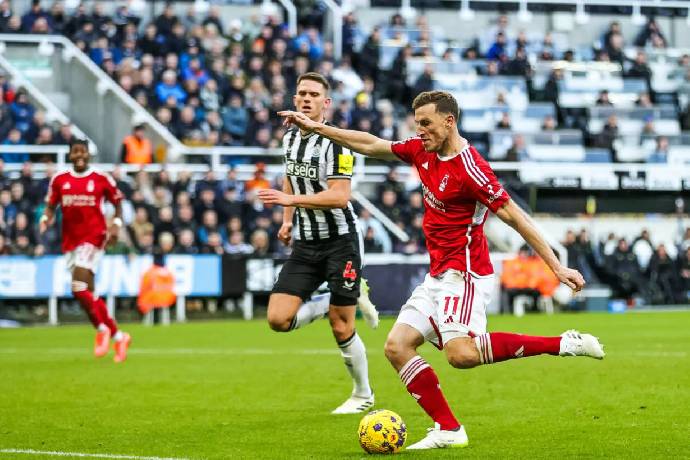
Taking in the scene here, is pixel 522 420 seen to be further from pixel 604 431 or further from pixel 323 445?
pixel 323 445

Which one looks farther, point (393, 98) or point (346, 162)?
point (393, 98)

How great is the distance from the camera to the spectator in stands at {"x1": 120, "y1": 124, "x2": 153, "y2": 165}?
1041 inches

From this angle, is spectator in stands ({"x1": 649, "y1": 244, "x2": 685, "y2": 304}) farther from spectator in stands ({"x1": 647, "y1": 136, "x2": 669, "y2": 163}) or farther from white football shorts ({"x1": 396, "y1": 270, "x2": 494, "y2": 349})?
white football shorts ({"x1": 396, "y1": 270, "x2": 494, "y2": 349})

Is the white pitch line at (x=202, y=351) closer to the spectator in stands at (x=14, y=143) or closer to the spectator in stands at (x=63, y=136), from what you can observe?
the spectator in stands at (x=14, y=143)

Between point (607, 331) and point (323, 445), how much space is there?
12.2 m

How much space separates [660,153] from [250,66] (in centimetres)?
995

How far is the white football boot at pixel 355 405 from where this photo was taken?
10469 millimetres

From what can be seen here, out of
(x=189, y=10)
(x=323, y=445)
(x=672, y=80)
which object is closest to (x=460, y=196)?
(x=323, y=445)

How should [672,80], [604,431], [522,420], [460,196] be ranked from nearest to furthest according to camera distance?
[460,196] → [604,431] → [522,420] → [672,80]

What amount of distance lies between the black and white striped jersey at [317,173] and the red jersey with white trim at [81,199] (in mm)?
5388

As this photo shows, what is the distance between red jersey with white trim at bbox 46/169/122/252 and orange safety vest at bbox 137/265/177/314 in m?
8.21

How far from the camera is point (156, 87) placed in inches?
1125

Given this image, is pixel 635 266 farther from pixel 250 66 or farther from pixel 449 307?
pixel 449 307

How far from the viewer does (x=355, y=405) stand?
10.6 m
